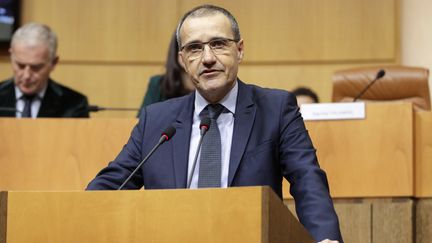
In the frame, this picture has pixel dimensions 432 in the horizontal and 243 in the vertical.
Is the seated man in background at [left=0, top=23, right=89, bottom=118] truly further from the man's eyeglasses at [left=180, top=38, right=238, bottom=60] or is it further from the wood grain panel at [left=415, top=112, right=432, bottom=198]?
the man's eyeglasses at [left=180, top=38, right=238, bottom=60]

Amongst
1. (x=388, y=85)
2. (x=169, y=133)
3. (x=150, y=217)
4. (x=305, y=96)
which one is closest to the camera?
(x=150, y=217)

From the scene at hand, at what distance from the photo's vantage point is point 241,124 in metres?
3.12

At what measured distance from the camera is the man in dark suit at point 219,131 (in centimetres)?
304

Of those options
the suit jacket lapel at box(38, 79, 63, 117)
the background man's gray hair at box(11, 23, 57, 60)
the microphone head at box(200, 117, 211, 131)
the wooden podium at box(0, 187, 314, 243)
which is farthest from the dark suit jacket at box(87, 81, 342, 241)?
the background man's gray hair at box(11, 23, 57, 60)

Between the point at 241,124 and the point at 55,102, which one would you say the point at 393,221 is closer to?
the point at 241,124

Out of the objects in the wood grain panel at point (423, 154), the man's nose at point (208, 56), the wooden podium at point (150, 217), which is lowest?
Result: the wood grain panel at point (423, 154)

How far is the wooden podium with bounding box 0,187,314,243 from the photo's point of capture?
231cm

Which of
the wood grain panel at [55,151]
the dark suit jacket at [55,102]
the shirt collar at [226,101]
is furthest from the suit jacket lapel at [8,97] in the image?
the shirt collar at [226,101]

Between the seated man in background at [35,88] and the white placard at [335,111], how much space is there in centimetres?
135

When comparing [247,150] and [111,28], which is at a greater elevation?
[111,28]

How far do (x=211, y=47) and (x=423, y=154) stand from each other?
1.44m

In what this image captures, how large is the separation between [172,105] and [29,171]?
47.2 inches

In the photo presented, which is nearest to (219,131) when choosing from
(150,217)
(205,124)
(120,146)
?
(205,124)

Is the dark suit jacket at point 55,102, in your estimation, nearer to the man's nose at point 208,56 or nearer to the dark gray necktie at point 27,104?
the dark gray necktie at point 27,104
